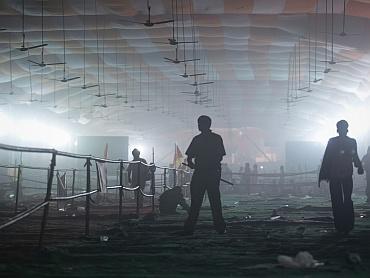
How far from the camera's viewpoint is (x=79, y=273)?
5453 millimetres

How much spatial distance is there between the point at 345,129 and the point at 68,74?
87.7 feet

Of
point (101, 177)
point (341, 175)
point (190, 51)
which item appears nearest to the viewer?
point (341, 175)

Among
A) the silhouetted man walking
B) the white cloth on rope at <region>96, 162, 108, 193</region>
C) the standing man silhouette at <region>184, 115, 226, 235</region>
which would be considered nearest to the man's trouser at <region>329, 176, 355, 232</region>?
the silhouetted man walking

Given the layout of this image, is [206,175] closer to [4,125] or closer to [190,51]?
[190,51]

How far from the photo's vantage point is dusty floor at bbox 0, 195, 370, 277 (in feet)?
18.1

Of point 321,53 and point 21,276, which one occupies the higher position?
point 321,53

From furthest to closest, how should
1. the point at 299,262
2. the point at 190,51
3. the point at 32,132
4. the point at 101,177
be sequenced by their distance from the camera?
the point at 32,132
the point at 190,51
the point at 101,177
the point at 299,262

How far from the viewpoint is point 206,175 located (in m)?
9.02

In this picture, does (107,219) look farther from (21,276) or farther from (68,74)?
(68,74)

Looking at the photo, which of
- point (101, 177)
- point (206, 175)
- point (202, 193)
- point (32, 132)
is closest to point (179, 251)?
point (202, 193)

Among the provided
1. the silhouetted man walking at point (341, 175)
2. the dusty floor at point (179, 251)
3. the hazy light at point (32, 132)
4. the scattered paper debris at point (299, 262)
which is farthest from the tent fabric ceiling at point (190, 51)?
the scattered paper debris at point (299, 262)

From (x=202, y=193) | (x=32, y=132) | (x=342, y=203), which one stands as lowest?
(x=342, y=203)

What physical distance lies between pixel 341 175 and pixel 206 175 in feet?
7.56

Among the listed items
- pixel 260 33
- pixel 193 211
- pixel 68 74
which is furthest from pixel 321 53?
pixel 193 211
